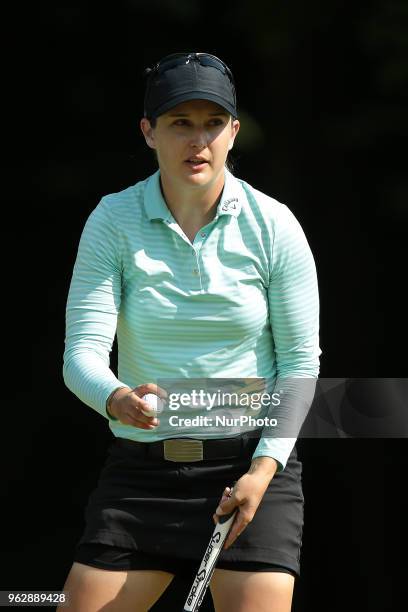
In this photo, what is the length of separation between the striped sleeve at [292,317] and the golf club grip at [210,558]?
23cm

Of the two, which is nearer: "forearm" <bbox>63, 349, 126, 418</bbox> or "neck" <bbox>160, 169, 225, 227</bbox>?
"forearm" <bbox>63, 349, 126, 418</bbox>

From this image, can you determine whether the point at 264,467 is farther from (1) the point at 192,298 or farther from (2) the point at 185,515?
(1) the point at 192,298

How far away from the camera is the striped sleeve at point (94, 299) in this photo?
2521 millimetres

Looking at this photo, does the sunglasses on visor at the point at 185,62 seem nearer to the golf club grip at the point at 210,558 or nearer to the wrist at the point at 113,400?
the wrist at the point at 113,400

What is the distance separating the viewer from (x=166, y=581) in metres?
2.58

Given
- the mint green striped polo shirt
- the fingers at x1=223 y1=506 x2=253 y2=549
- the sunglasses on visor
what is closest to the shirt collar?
the mint green striped polo shirt

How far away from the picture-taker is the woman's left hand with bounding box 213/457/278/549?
7.80 ft

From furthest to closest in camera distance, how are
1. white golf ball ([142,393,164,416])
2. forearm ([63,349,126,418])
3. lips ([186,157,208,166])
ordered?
lips ([186,157,208,166]) → forearm ([63,349,126,418]) → white golf ball ([142,393,164,416])

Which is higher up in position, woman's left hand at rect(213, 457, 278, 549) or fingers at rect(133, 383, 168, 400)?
fingers at rect(133, 383, 168, 400)

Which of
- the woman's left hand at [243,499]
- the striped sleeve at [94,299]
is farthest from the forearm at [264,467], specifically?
the striped sleeve at [94,299]

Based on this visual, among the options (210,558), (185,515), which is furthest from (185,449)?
(210,558)

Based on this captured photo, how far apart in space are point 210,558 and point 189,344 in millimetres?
435

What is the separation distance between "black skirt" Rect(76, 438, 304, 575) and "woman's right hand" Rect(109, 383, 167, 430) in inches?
8.0

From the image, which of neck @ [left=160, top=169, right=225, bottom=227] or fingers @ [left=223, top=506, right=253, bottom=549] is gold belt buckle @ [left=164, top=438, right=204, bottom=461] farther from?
neck @ [left=160, top=169, right=225, bottom=227]
